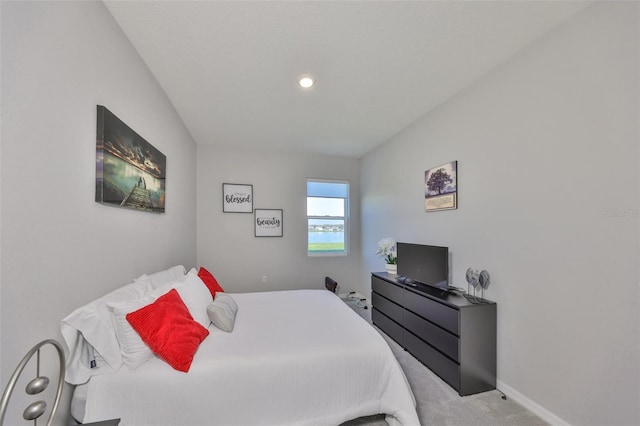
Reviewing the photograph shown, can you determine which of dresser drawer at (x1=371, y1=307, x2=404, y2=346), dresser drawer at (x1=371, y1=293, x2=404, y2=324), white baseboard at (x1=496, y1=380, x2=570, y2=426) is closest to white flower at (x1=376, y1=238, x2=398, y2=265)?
dresser drawer at (x1=371, y1=293, x2=404, y2=324)

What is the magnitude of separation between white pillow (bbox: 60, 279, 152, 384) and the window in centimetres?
351

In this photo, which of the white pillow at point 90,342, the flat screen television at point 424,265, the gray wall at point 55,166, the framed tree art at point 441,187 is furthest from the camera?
the framed tree art at point 441,187

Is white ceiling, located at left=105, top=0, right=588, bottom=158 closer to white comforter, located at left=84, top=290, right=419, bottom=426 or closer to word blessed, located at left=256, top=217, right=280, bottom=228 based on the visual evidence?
word blessed, located at left=256, top=217, right=280, bottom=228

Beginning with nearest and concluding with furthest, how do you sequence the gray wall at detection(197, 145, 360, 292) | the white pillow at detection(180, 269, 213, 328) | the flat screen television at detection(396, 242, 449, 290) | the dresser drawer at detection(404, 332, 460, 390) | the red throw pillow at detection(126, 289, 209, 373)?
the red throw pillow at detection(126, 289, 209, 373) < the white pillow at detection(180, 269, 213, 328) < the dresser drawer at detection(404, 332, 460, 390) < the flat screen television at detection(396, 242, 449, 290) < the gray wall at detection(197, 145, 360, 292)

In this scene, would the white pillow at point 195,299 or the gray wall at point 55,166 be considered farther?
the white pillow at point 195,299

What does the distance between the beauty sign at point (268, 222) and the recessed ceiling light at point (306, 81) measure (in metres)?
2.53

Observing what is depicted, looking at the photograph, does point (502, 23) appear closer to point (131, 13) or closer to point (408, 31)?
point (408, 31)

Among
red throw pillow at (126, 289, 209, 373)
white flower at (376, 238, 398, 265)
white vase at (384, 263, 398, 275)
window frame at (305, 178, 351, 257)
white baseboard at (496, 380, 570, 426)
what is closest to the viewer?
red throw pillow at (126, 289, 209, 373)

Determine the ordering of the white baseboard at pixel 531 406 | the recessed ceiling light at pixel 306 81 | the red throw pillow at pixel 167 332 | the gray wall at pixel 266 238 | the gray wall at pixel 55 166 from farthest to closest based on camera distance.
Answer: the gray wall at pixel 266 238, the recessed ceiling light at pixel 306 81, the white baseboard at pixel 531 406, the red throw pillow at pixel 167 332, the gray wall at pixel 55 166

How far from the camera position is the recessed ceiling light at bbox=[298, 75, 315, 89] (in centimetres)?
237

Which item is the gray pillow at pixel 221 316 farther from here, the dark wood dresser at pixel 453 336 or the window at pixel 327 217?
the window at pixel 327 217

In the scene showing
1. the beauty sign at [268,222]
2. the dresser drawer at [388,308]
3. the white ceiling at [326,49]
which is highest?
the white ceiling at [326,49]

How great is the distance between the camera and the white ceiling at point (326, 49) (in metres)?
1.66

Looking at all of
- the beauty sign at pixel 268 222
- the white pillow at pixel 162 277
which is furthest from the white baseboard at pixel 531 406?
the beauty sign at pixel 268 222
